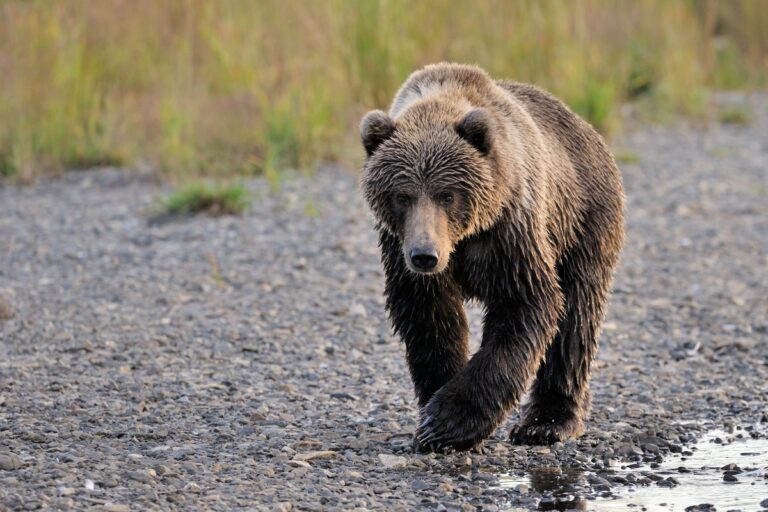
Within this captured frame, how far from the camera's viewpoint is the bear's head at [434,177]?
15.3 ft

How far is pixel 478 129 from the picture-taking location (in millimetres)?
4734

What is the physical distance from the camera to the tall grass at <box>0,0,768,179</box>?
35.8 ft

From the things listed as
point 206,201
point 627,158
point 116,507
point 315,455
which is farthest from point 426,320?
point 627,158

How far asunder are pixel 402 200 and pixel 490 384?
2.61ft

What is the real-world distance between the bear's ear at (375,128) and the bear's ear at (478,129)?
0.27 metres

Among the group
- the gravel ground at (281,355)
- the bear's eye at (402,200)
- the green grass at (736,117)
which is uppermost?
the bear's eye at (402,200)

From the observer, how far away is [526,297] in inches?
195

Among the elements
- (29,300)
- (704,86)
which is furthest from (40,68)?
(704,86)

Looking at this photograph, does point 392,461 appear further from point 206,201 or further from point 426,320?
point 206,201

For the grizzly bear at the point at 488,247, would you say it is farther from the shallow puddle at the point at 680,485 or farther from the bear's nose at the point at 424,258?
the shallow puddle at the point at 680,485

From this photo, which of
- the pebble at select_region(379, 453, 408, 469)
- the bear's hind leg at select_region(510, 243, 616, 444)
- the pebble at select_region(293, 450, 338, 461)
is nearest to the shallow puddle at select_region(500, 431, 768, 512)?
the pebble at select_region(379, 453, 408, 469)

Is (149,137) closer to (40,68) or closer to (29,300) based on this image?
(40,68)

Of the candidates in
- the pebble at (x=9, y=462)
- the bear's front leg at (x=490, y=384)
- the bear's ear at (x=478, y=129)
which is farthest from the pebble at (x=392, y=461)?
the pebble at (x=9, y=462)

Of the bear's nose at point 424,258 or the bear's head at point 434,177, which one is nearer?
the bear's nose at point 424,258
